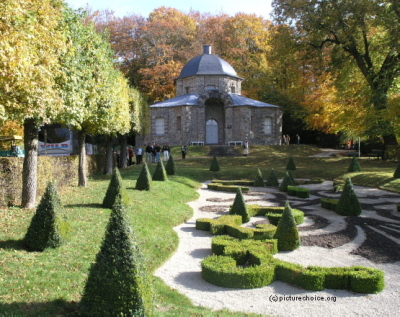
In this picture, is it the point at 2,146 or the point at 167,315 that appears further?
the point at 2,146

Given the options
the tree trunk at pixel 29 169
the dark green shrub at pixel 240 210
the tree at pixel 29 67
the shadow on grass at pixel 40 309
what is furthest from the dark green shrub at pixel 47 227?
the dark green shrub at pixel 240 210

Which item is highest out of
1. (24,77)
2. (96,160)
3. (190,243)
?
(24,77)

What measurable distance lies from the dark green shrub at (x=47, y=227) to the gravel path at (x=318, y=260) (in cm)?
260

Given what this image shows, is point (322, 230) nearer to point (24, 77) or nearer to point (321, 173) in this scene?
point (24, 77)

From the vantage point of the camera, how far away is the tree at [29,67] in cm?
834

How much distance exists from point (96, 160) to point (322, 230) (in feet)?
53.7

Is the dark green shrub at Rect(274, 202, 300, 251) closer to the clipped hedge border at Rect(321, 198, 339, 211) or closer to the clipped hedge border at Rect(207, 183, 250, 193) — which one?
the clipped hedge border at Rect(321, 198, 339, 211)

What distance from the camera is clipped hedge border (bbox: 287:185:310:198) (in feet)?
57.9

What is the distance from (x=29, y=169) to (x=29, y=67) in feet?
12.5

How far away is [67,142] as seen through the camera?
1086 inches

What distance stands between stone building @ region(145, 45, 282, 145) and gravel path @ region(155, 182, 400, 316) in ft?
83.8

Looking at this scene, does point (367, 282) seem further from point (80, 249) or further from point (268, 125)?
point (268, 125)

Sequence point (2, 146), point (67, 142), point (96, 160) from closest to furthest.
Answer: point (96, 160) → point (67, 142) → point (2, 146)

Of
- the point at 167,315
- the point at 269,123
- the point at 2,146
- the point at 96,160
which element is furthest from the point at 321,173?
the point at 2,146
